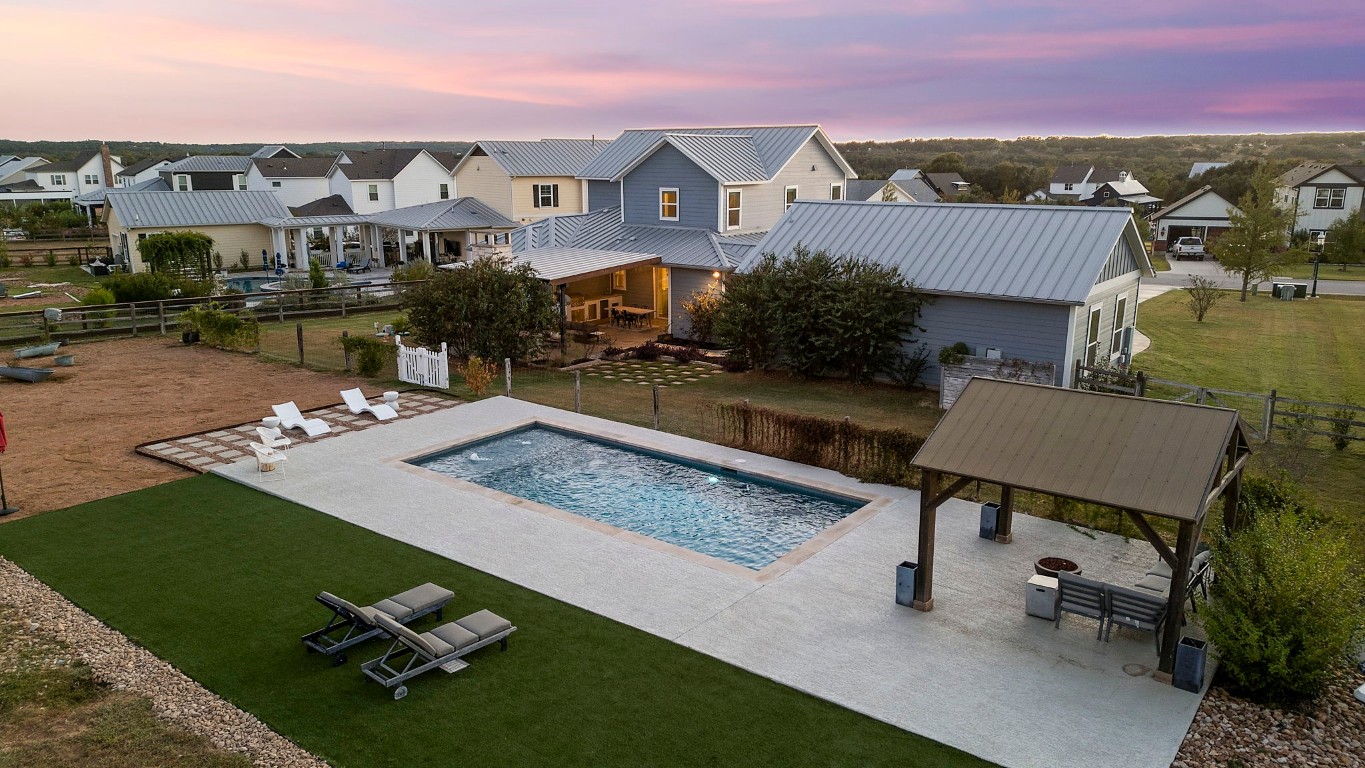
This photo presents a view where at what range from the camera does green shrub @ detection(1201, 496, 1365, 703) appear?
29.1 ft

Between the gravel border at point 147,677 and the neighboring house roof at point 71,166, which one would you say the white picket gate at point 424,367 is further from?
the neighboring house roof at point 71,166

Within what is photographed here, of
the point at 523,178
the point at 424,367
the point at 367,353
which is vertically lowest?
the point at 424,367

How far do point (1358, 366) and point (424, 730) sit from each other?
92.1 feet

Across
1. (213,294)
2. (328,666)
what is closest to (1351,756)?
(328,666)

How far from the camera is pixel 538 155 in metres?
48.2

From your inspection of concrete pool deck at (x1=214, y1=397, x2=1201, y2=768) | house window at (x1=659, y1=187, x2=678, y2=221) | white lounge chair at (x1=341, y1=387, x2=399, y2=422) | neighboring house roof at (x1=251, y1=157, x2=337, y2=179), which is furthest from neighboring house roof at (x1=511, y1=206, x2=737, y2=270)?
neighboring house roof at (x1=251, y1=157, x2=337, y2=179)

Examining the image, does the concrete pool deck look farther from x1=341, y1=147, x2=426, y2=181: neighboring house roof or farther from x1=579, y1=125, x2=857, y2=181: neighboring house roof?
x1=341, y1=147, x2=426, y2=181: neighboring house roof

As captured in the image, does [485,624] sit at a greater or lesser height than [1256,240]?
lesser

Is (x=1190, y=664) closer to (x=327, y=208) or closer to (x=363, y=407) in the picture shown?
(x=363, y=407)

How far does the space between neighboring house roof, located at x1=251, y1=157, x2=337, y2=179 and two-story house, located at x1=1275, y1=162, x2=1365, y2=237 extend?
66577 mm

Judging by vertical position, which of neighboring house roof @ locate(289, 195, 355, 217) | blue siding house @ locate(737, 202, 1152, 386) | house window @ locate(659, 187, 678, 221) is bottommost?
blue siding house @ locate(737, 202, 1152, 386)

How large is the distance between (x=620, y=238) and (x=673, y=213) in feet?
7.01

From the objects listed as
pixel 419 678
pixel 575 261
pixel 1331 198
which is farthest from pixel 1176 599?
pixel 1331 198

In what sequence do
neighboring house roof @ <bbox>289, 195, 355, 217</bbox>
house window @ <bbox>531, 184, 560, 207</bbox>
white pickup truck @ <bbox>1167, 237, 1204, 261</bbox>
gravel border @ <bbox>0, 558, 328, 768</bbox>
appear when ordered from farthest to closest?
white pickup truck @ <bbox>1167, 237, 1204, 261</bbox> < neighboring house roof @ <bbox>289, 195, 355, 217</bbox> < house window @ <bbox>531, 184, 560, 207</bbox> < gravel border @ <bbox>0, 558, 328, 768</bbox>
